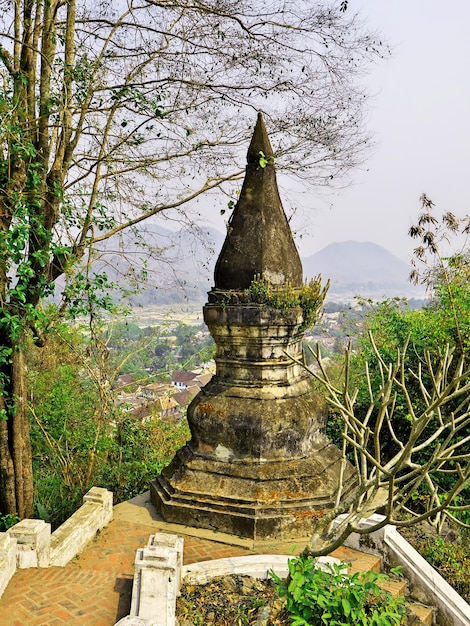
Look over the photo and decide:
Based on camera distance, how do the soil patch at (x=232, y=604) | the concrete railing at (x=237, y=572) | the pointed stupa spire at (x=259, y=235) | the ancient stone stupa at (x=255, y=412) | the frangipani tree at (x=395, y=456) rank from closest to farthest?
the frangipani tree at (x=395, y=456), the soil patch at (x=232, y=604), the concrete railing at (x=237, y=572), the ancient stone stupa at (x=255, y=412), the pointed stupa spire at (x=259, y=235)

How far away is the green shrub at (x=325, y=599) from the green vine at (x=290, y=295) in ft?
11.3

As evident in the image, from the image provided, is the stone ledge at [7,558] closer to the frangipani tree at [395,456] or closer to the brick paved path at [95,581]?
the brick paved path at [95,581]

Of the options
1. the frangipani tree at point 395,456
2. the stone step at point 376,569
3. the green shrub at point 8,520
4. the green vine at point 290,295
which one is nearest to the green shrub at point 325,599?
the frangipani tree at point 395,456

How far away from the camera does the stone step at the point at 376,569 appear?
5.04 m

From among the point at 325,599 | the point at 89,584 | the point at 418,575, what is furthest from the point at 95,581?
the point at 418,575

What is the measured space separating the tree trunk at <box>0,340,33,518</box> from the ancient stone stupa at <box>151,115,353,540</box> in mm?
1816

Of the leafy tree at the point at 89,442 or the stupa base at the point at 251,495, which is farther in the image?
the leafy tree at the point at 89,442

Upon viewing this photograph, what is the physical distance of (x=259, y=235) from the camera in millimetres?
6977

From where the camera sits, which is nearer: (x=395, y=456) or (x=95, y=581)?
(x=395, y=456)

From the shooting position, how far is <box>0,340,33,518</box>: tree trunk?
6746mm

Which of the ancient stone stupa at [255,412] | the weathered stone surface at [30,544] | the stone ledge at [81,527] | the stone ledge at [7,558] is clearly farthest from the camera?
the ancient stone stupa at [255,412]

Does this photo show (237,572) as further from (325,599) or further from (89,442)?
(89,442)

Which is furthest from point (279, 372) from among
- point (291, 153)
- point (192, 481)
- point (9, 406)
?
point (291, 153)

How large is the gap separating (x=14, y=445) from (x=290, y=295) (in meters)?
4.22
